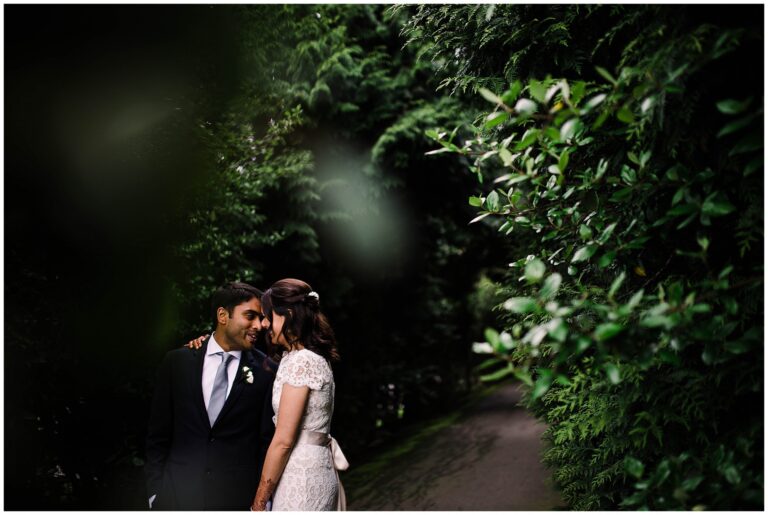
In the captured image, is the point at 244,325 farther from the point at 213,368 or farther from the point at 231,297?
the point at 213,368

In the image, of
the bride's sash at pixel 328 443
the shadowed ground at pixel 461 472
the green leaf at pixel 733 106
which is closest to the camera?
the green leaf at pixel 733 106

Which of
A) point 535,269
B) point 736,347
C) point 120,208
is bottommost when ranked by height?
point 736,347

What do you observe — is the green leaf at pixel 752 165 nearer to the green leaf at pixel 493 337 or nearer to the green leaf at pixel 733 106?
the green leaf at pixel 733 106

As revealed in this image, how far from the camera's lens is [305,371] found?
289cm

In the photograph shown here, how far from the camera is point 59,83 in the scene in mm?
3148

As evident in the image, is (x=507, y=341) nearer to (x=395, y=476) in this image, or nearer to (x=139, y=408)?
(x=139, y=408)

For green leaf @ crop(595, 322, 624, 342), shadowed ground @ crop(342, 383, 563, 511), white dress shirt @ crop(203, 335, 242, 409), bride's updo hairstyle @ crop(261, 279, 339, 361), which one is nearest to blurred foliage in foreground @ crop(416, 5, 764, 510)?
green leaf @ crop(595, 322, 624, 342)

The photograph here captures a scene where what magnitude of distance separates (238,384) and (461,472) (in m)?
5.60

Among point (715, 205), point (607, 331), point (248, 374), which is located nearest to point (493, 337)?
point (607, 331)

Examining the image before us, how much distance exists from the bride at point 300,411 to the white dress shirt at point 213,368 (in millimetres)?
321

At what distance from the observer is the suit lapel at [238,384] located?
3.09 m

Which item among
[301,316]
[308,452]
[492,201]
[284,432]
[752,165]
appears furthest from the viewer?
[301,316]

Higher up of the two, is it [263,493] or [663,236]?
[663,236]

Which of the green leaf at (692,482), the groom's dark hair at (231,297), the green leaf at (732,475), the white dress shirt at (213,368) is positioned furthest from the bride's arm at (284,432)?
the green leaf at (732,475)
